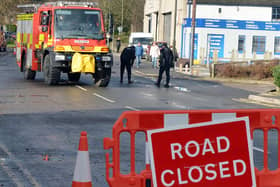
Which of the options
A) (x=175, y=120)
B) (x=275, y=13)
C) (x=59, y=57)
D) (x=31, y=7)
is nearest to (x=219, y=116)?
(x=175, y=120)

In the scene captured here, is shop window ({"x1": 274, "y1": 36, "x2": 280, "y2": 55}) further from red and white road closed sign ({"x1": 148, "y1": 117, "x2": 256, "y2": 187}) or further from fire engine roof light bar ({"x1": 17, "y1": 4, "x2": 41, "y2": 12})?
red and white road closed sign ({"x1": 148, "y1": 117, "x2": 256, "y2": 187})

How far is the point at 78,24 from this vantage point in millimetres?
25109

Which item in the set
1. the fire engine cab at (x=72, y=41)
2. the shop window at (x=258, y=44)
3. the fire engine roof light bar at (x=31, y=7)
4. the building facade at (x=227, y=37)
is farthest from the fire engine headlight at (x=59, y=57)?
the shop window at (x=258, y=44)

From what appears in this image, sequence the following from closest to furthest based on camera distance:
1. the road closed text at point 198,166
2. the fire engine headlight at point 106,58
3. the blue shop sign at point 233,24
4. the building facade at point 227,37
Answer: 1. the road closed text at point 198,166
2. the fire engine headlight at point 106,58
3. the building facade at point 227,37
4. the blue shop sign at point 233,24

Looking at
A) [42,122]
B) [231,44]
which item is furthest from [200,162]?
[231,44]

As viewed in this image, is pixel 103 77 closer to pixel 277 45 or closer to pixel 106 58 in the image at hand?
pixel 106 58

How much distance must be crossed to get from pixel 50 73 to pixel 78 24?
1978mm

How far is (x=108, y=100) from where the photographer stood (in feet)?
67.7

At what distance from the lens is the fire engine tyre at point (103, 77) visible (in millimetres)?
25812

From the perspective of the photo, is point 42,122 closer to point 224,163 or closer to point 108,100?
point 108,100

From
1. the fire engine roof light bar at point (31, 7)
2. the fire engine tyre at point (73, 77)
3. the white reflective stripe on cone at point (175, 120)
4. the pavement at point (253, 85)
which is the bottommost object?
the pavement at point (253, 85)

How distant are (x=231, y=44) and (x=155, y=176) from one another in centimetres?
4749

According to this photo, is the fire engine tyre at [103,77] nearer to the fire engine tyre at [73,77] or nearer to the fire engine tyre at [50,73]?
the fire engine tyre at [50,73]

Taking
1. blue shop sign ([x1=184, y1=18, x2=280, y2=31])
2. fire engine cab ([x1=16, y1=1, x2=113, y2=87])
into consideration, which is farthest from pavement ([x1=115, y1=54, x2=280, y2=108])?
blue shop sign ([x1=184, y1=18, x2=280, y2=31])
